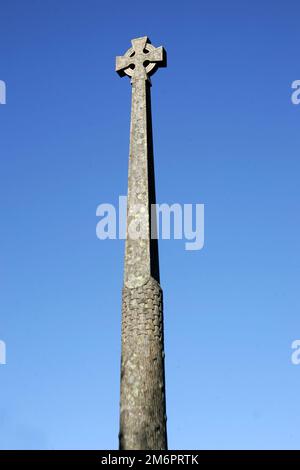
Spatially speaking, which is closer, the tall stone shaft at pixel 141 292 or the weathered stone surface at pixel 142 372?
the weathered stone surface at pixel 142 372

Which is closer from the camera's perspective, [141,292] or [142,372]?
[142,372]

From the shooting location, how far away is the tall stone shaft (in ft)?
33.4

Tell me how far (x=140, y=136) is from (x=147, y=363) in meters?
4.13

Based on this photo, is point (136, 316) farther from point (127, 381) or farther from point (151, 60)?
point (151, 60)

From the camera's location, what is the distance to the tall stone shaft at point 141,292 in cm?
1018

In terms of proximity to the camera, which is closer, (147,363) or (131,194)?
(147,363)

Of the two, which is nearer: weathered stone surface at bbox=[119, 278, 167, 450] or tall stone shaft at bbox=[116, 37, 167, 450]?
weathered stone surface at bbox=[119, 278, 167, 450]

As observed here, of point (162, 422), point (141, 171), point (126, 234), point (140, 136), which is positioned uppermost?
point (140, 136)

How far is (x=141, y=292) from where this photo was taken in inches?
440
